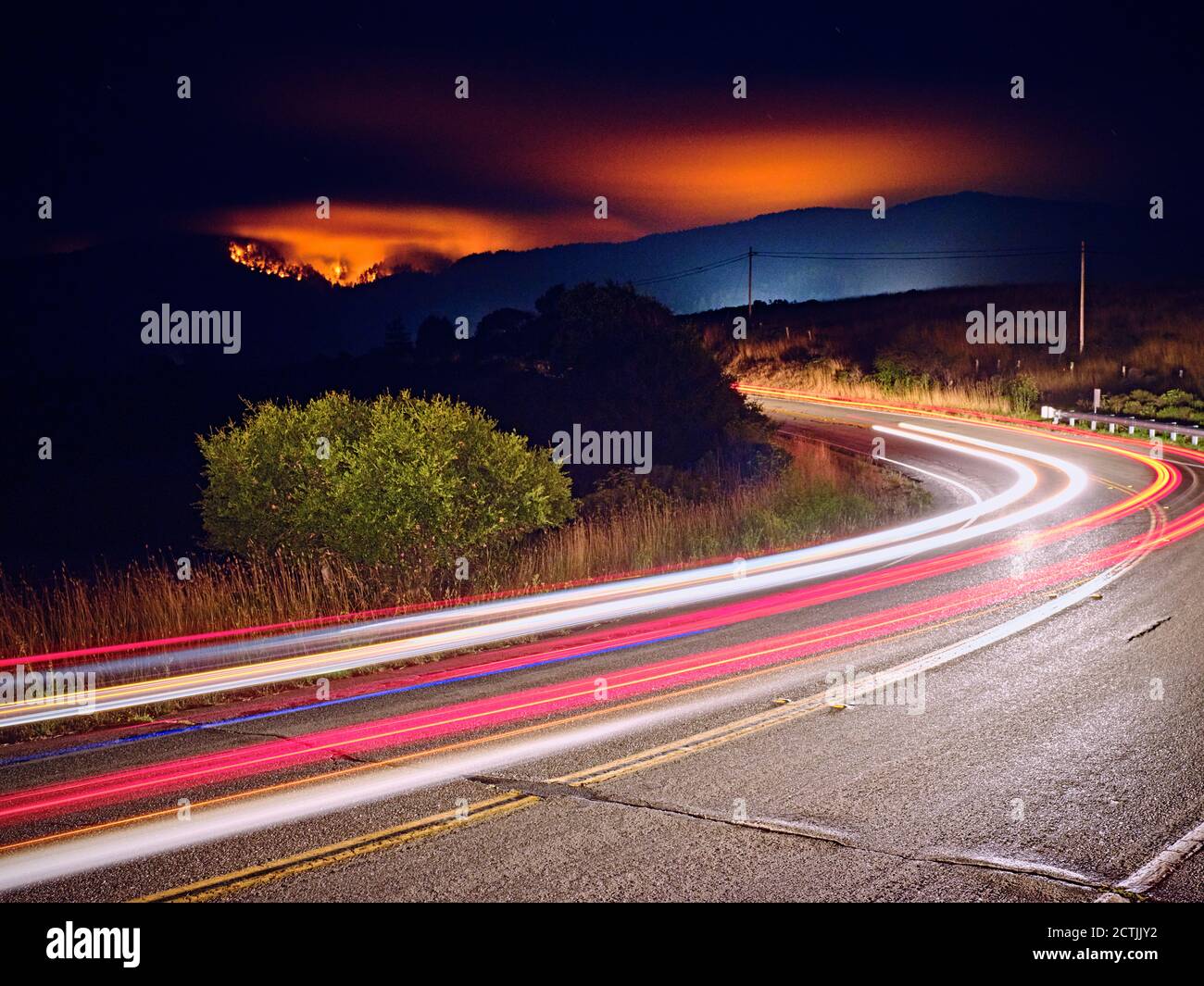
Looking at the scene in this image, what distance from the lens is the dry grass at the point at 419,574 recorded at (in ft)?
37.3

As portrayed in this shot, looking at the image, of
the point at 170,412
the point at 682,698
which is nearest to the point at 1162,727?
the point at 682,698

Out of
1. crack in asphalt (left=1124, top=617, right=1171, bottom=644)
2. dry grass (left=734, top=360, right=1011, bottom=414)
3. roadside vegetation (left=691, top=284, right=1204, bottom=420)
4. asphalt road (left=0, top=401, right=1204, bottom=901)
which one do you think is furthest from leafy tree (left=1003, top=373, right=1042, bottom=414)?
asphalt road (left=0, top=401, right=1204, bottom=901)

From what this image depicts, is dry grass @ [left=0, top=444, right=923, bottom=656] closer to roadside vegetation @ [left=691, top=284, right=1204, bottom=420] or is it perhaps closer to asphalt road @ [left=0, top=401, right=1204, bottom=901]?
asphalt road @ [left=0, top=401, right=1204, bottom=901]

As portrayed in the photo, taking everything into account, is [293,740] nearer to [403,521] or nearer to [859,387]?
[403,521]

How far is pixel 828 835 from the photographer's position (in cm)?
552

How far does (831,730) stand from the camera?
743 cm

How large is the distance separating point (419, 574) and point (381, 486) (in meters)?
1.26

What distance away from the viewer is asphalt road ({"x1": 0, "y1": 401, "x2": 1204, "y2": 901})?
5.09 meters

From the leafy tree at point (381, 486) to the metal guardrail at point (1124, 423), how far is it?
23996 mm

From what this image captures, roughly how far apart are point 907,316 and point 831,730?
220 feet

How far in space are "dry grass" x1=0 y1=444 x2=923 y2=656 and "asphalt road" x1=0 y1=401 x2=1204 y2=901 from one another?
3002mm

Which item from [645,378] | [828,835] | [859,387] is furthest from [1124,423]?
[828,835]

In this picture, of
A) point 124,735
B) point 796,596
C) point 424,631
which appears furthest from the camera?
point 796,596
